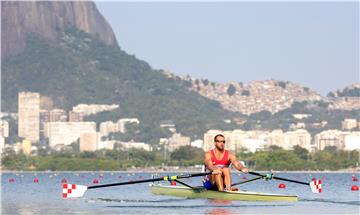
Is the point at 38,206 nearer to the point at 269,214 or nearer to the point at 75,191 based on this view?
the point at 75,191

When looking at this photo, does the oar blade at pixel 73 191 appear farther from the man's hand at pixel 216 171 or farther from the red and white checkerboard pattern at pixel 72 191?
the man's hand at pixel 216 171

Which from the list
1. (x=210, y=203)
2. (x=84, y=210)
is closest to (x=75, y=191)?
(x=84, y=210)

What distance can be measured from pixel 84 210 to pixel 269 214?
297 inches

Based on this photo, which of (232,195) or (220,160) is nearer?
(220,160)

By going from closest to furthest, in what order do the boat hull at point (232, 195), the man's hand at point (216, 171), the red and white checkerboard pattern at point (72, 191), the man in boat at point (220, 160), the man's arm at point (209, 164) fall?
the man in boat at point (220, 160) → the man's arm at point (209, 164) → the man's hand at point (216, 171) → the boat hull at point (232, 195) → the red and white checkerboard pattern at point (72, 191)

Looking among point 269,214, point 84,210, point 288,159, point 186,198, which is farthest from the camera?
point 288,159

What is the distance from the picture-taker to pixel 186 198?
52.8 meters

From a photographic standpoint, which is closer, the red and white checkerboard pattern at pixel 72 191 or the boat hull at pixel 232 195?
the boat hull at pixel 232 195

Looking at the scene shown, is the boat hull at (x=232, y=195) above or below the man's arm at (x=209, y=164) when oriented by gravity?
below

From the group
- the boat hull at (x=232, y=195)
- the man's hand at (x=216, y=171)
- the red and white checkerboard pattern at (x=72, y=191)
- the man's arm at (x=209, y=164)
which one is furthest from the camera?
the red and white checkerboard pattern at (x=72, y=191)

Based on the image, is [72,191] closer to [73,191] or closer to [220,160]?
[73,191]

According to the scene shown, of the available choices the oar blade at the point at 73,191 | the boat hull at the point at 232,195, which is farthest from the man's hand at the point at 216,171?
the oar blade at the point at 73,191

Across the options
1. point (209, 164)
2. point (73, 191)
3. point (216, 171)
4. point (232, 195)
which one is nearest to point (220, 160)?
point (209, 164)

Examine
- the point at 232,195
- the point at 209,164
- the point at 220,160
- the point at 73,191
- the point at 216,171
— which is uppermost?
the point at 220,160
